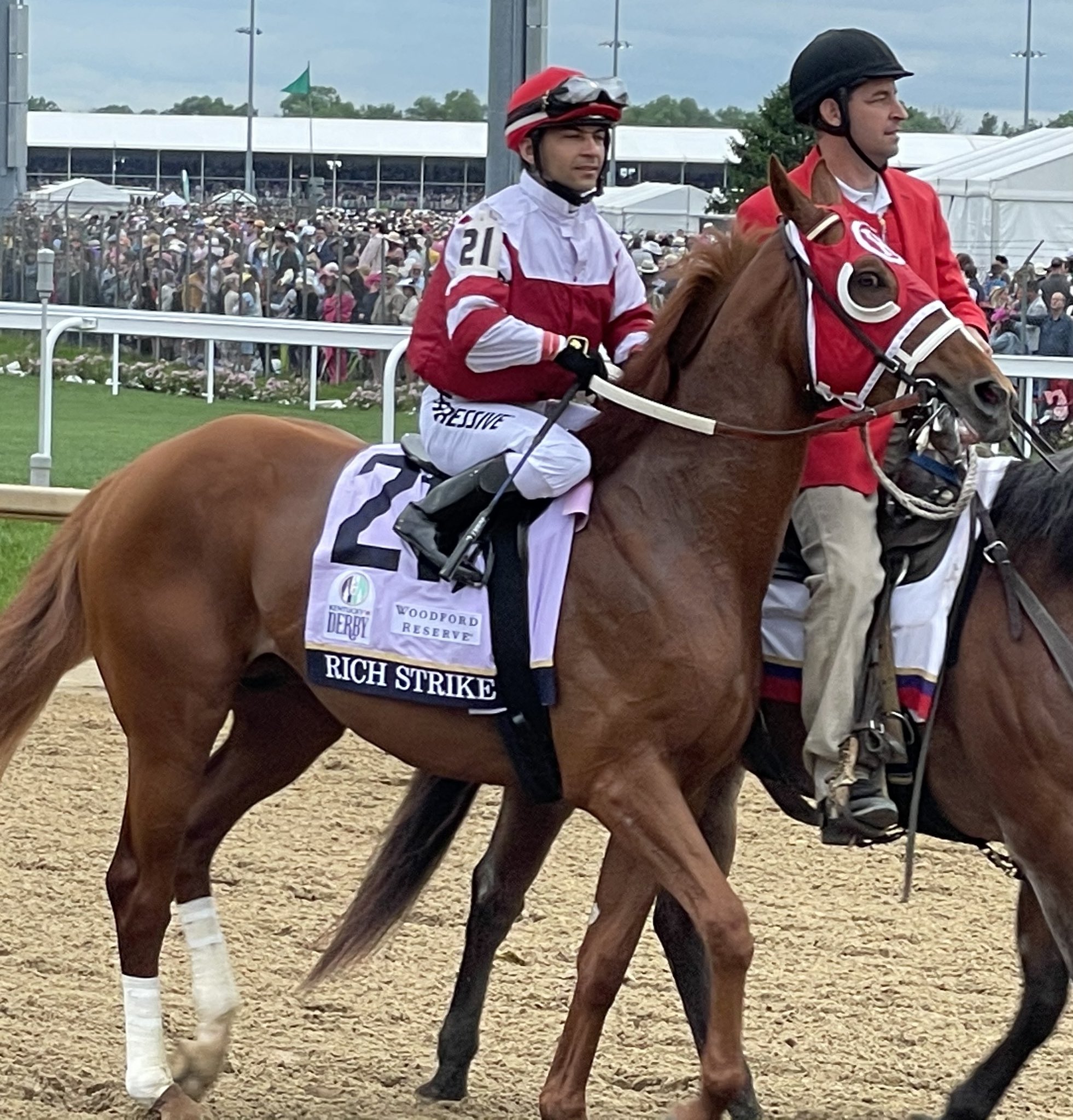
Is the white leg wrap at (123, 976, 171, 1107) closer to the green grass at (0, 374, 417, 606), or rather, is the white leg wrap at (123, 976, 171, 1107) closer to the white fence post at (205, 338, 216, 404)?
the green grass at (0, 374, 417, 606)

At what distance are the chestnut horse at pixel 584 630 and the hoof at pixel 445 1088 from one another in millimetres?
459

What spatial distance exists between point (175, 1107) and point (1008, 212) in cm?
1400

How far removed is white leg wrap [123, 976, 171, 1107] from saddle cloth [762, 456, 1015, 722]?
1.44 m

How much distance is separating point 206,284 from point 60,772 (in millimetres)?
9168

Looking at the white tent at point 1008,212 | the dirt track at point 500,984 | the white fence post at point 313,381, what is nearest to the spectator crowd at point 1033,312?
the white tent at point 1008,212

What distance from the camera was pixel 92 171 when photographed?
60500 mm

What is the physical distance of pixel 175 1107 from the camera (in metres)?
3.93

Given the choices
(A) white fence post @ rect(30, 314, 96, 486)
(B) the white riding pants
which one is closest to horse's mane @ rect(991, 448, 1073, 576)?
(B) the white riding pants

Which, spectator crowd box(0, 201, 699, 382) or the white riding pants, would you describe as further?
spectator crowd box(0, 201, 699, 382)

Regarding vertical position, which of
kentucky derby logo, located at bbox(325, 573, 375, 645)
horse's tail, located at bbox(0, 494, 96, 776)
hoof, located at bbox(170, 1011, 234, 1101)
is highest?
kentucky derby logo, located at bbox(325, 573, 375, 645)

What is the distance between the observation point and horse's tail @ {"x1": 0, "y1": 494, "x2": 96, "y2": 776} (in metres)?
4.32

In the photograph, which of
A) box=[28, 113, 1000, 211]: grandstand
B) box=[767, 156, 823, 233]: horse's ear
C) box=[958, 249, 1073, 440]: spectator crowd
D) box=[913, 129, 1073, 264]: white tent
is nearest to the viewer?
box=[767, 156, 823, 233]: horse's ear

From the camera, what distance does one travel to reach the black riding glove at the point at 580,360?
3646 millimetres

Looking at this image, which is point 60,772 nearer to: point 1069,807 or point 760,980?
point 760,980
